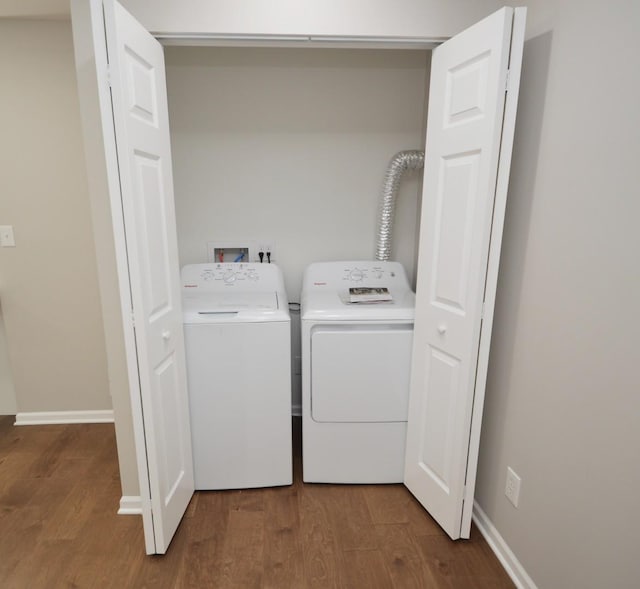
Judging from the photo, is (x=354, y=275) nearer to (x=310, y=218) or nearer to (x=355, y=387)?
(x=310, y=218)

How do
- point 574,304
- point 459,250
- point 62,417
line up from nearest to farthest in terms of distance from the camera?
1. point 574,304
2. point 459,250
3. point 62,417

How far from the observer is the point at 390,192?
7.91 ft

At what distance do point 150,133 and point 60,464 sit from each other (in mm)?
1881

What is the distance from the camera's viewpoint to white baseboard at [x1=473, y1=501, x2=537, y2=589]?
5.20ft

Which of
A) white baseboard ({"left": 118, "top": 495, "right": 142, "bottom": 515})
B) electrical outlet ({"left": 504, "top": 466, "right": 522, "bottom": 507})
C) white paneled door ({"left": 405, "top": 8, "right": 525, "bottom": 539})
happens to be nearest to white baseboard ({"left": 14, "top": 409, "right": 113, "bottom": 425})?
white baseboard ({"left": 118, "top": 495, "right": 142, "bottom": 515})

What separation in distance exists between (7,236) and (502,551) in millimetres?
2947

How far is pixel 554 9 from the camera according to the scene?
1384 mm

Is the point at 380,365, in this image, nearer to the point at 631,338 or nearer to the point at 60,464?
the point at 631,338

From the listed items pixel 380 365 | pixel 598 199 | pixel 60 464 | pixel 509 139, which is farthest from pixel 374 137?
pixel 60 464

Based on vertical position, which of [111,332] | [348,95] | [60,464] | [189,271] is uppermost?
[348,95]

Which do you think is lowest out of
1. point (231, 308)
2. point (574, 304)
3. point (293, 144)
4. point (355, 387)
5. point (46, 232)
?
point (355, 387)

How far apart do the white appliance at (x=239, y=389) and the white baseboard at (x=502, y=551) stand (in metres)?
0.89

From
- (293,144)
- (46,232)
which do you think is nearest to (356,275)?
(293,144)

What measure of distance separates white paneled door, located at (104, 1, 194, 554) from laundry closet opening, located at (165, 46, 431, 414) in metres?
0.77
